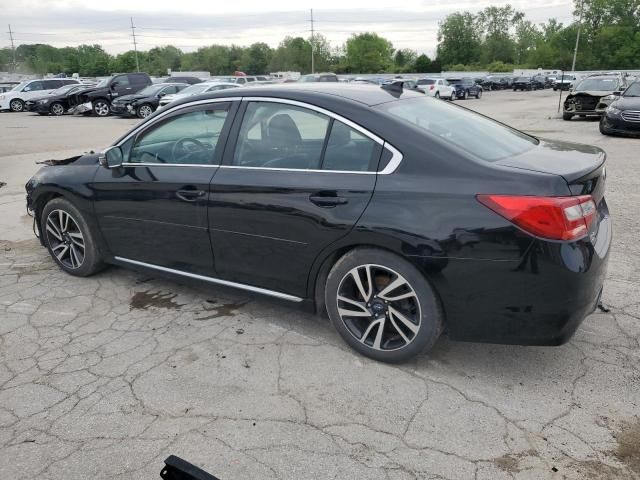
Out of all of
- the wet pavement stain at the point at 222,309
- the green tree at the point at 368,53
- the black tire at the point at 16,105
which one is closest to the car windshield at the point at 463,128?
the wet pavement stain at the point at 222,309

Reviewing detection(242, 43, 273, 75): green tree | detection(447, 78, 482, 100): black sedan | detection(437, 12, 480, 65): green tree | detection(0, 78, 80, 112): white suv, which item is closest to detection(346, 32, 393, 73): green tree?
detection(437, 12, 480, 65): green tree

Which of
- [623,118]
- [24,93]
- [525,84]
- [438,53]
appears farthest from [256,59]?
[623,118]

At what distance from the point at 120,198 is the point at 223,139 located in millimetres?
1051

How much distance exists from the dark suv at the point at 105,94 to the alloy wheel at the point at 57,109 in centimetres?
83

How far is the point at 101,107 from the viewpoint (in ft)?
81.4

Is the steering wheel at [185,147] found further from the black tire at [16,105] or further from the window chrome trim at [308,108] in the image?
the black tire at [16,105]

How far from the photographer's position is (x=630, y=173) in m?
Result: 8.84

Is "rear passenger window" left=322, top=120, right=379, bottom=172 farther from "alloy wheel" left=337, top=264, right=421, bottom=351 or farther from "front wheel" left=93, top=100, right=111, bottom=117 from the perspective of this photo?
"front wheel" left=93, top=100, right=111, bottom=117

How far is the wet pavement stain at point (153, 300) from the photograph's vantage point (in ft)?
13.4

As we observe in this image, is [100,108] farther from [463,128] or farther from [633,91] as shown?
[463,128]

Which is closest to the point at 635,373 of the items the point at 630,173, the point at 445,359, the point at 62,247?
the point at 445,359

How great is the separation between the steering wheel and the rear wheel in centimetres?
2344

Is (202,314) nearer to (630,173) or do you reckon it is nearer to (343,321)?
(343,321)

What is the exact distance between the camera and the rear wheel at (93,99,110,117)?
24797mm
